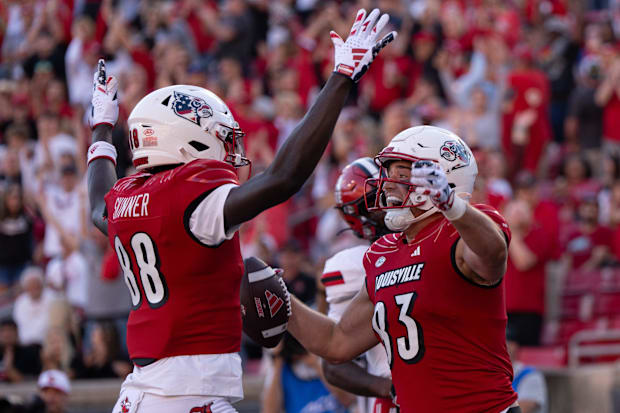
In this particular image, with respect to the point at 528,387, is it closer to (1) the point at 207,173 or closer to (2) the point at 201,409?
(2) the point at 201,409

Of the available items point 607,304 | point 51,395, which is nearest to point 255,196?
point 51,395

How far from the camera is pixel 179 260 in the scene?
4383 millimetres

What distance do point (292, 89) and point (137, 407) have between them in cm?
954

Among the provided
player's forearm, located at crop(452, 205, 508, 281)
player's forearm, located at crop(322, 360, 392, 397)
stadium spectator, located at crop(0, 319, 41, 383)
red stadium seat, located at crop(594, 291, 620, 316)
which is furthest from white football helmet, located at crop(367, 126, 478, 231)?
stadium spectator, located at crop(0, 319, 41, 383)

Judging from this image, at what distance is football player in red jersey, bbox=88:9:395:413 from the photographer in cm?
424

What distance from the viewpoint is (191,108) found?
4.64m

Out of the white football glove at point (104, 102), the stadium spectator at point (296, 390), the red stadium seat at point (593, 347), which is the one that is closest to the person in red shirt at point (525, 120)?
the red stadium seat at point (593, 347)

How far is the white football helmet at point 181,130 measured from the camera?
4.59 m

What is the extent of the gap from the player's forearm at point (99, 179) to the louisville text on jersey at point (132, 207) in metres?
0.59

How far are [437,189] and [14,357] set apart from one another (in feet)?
26.9

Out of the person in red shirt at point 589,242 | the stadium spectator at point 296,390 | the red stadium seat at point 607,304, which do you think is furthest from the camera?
the person in red shirt at point 589,242

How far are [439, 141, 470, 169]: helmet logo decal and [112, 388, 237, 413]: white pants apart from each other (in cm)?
143

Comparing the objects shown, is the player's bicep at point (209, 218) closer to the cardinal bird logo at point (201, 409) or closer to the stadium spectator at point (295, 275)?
the cardinal bird logo at point (201, 409)

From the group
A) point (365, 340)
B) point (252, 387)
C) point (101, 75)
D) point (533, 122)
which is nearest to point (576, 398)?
point (252, 387)
